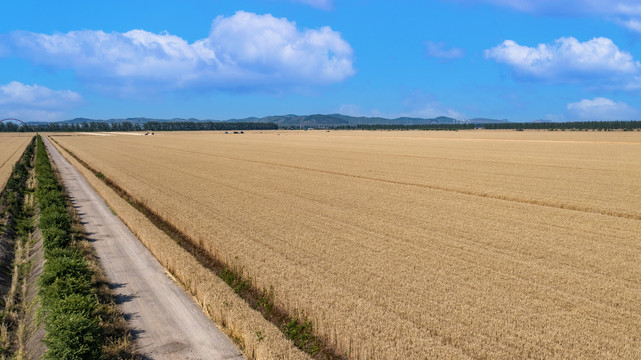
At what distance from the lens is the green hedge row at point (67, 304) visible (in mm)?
7879

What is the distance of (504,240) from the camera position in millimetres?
14633

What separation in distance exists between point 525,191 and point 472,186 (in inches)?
132

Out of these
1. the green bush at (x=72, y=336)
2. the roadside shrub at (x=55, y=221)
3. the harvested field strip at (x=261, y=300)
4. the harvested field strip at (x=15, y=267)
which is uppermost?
the roadside shrub at (x=55, y=221)

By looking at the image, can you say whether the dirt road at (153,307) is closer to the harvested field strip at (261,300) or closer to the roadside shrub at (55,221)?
the roadside shrub at (55,221)

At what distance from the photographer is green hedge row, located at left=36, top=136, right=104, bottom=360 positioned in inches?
310

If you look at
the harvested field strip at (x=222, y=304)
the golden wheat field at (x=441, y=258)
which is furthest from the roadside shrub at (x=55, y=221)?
the golden wheat field at (x=441, y=258)

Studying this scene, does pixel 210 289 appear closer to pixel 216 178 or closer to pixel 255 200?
pixel 255 200

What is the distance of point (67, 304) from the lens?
30.2 ft

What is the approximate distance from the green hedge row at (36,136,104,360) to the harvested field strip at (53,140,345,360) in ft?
11.2

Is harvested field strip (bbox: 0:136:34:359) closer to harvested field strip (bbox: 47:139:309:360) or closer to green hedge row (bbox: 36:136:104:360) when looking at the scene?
green hedge row (bbox: 36:136:104:360)

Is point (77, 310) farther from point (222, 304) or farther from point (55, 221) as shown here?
point (55, 221)

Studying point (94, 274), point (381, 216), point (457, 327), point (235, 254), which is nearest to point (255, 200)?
point (381, 216)

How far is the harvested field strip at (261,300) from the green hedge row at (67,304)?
11.2ft

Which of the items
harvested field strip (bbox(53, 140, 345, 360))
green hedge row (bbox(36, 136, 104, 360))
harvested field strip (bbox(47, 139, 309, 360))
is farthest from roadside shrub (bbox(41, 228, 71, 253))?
harvested field strip (bbox(53, 140, 345, 360))
